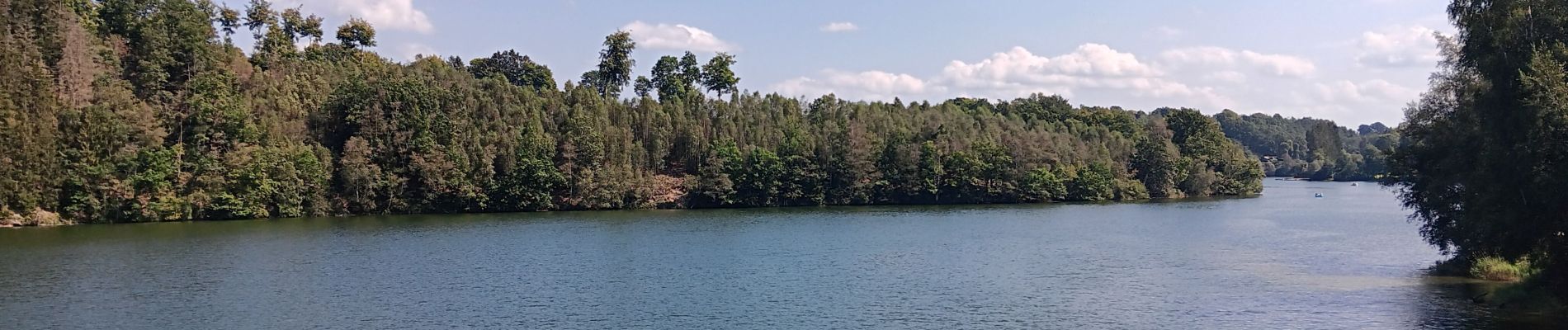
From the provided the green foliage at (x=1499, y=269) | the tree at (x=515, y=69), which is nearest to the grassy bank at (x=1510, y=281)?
the green foliage at (x=1499, y=269)

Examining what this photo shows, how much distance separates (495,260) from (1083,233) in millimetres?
37446

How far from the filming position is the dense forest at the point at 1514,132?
26.8 metres

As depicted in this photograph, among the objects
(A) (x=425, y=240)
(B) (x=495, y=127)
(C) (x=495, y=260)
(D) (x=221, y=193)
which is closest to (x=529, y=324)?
(C) (x=495, y=260)

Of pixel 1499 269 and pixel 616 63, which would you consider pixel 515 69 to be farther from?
pixel 1499 269

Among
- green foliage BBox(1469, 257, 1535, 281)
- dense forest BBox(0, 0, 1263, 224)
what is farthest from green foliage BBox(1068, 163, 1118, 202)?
green foliage BBox(1469, 257, 1535, 281)

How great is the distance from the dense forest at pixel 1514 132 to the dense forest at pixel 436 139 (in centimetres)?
7761

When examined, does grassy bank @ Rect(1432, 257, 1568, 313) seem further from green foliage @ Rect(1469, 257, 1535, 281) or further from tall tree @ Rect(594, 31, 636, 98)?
tall tree @ Rect(594, 31, 636, 98)

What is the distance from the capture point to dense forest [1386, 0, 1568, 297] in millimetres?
26750

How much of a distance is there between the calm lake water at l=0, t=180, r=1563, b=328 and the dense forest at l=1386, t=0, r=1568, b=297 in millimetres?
2519

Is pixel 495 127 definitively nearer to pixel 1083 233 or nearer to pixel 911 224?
pixel 911 224

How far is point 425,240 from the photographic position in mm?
63031

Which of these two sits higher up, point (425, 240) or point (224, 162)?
point (224, 162)

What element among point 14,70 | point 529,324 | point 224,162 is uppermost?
point 14,70

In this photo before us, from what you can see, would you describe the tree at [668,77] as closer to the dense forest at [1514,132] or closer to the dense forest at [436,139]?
the dense forest at [436,139]
